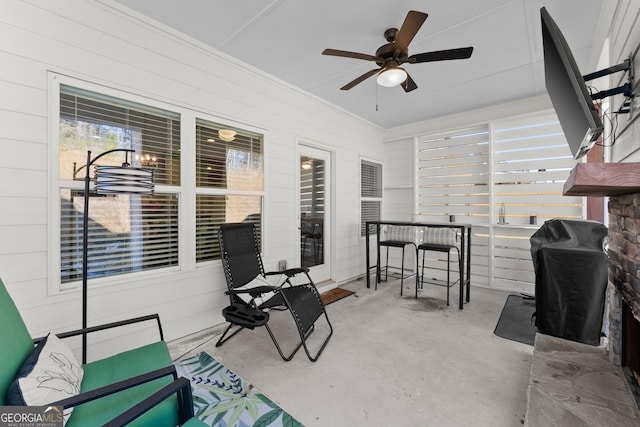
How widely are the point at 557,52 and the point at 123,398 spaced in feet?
8.01

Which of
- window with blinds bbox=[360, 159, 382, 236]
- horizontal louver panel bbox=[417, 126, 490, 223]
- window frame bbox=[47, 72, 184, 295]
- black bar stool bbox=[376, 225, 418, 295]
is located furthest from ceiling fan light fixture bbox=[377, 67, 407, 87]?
horizontal louver panel bbox=[417, 126, 490, 223]

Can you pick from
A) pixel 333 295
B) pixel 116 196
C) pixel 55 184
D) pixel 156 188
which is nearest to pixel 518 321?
pixel 333 295

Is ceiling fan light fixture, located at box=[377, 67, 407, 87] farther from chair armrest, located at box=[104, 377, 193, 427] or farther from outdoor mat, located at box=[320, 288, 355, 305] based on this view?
outdoor mat, located at box=[320, 288, 355, 305]

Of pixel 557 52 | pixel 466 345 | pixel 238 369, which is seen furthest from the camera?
pixel 466 345

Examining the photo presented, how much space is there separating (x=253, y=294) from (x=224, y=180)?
1.34 m

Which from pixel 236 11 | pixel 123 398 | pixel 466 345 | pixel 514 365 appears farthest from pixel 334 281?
pixel 236 11

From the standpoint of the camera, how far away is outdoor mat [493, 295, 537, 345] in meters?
2.75

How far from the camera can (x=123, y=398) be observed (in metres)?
1.26

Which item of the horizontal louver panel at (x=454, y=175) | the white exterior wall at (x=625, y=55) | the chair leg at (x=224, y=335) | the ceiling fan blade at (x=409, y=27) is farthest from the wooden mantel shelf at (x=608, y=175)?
the horizontal louver panel at (x=454, y=175)

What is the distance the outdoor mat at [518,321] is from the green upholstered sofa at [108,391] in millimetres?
2948

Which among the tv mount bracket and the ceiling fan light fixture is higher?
the ceiling fan light fixture

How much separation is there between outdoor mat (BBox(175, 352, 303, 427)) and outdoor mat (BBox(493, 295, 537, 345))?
2.35 metres

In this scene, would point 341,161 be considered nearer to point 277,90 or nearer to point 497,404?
point 277,90

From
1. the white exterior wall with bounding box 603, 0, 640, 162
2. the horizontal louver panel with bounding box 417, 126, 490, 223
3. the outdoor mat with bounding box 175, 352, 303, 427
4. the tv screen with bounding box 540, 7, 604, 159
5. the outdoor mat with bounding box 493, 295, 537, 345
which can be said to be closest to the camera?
the tv screen with bounding box 540, 7, 604, 159
